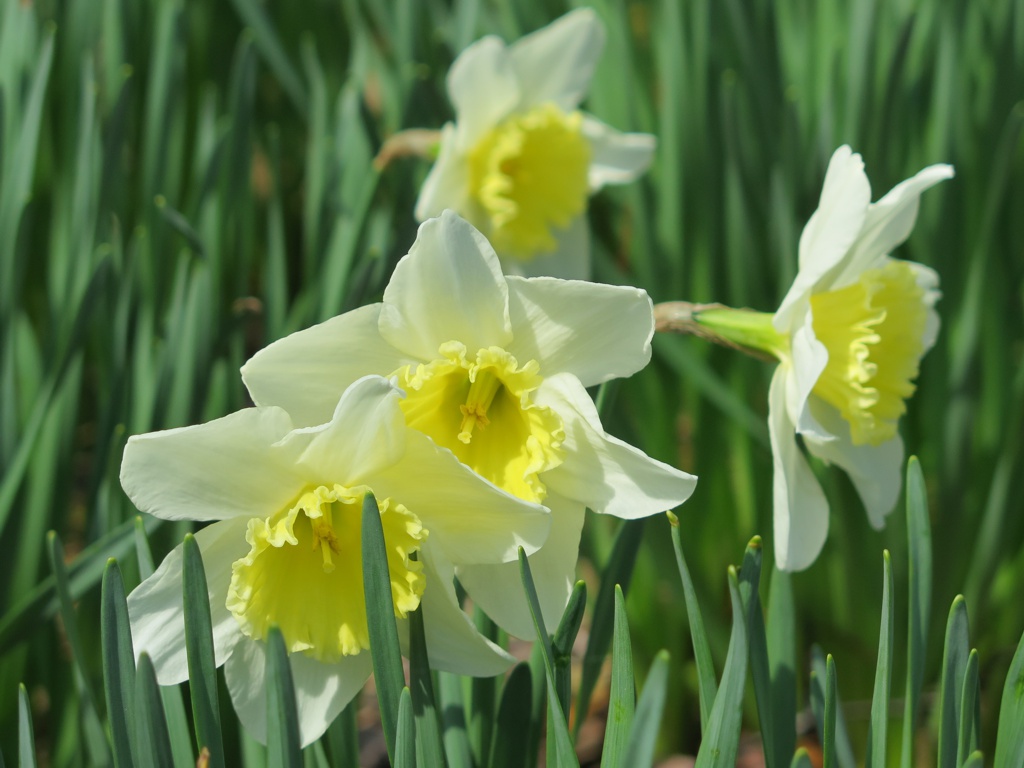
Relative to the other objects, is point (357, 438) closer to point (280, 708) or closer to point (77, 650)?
point (280, 708)

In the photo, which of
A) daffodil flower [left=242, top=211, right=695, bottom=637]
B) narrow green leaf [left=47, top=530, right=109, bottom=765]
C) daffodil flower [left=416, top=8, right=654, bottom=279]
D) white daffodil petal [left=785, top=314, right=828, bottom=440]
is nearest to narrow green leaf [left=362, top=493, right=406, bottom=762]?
daffodil flower [left=242, top=211, right=695, bottom=637]

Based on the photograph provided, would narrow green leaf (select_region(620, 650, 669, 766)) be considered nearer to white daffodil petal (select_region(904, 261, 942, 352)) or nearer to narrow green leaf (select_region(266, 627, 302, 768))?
narrow green leaf (select_region(266, 627, 302, 768))

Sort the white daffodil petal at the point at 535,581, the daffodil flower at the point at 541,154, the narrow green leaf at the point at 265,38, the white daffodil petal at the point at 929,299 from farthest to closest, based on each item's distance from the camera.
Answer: the narrow green leaf at the point at 265,38 → the daffodil flower at the point at 541,154 → the white daffodil petal at the point at 929,299 → the white daffodil petal at the point at 535,581

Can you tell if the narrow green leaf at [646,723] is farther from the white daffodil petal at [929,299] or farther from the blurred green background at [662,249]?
the blurred green background at [662,249]

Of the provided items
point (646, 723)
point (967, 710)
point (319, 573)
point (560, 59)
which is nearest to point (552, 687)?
point (646, 723)

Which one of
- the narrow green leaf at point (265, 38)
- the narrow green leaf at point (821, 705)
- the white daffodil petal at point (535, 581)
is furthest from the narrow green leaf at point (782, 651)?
the narrow green leaf at point (265, 38)
